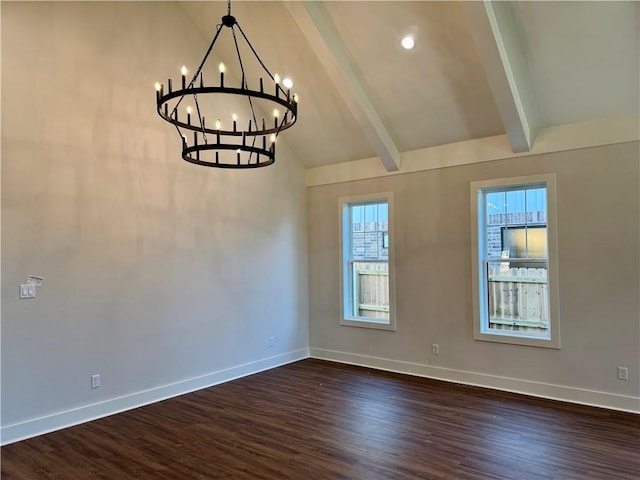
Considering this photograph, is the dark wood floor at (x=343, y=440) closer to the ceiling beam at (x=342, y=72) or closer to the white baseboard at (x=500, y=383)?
the white baseboard at (x=500, y=383)

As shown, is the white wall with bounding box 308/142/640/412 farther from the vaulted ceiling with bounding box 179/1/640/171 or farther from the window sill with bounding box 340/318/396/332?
the vaulted ceiling with bounding box 179/1/640/171

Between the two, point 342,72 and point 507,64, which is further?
point 342,72

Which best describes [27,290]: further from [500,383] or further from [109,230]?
[500,383]

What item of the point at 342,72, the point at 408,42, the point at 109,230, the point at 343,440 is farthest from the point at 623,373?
the point at 109,230

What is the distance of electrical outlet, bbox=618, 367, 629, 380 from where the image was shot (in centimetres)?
403

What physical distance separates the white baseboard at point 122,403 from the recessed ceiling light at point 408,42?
4098 millimetres

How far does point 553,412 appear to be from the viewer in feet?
13.2

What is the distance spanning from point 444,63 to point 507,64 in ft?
2.05

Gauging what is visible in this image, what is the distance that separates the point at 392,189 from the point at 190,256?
2666 millimetres

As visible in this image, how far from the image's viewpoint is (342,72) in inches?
178

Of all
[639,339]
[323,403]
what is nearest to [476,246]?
[639,339]

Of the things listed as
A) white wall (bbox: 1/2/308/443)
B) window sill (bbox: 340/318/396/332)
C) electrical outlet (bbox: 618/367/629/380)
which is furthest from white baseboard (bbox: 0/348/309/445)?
electrical outlet (bbox: 618/367/629/380)

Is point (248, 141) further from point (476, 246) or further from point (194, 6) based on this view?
point (476, 246)

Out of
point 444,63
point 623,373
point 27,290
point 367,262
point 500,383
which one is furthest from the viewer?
point 367,262
